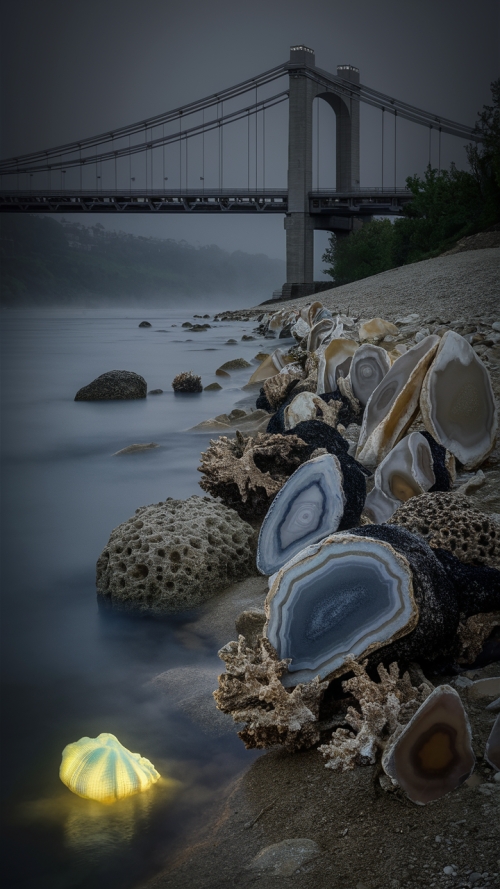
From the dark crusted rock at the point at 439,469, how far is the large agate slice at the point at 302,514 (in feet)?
1.69

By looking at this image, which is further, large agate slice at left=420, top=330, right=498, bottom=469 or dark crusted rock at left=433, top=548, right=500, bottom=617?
large agate slice at left=420, top=330, right=498, bottom=469

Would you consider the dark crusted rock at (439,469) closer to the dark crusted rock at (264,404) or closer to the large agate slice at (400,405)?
the large agate slice at (400,405)

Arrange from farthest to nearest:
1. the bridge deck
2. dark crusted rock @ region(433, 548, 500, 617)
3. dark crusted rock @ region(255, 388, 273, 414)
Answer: the bridge deck → dark crusted rock @ region(255, 388, 273, 414) → dark crusted rock @ region(433, 548, 500, 617)

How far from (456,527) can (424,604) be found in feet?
1.48

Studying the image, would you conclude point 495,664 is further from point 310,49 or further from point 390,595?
point 310,49

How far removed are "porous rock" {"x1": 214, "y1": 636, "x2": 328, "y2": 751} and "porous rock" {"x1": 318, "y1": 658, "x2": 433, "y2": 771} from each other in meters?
0.05

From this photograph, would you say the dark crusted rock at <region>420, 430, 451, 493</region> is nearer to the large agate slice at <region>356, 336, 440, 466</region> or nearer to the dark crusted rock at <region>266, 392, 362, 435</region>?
the large agate slice at <region>356, 336, 440, 466</region>

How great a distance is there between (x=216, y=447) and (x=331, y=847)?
70.7 inches

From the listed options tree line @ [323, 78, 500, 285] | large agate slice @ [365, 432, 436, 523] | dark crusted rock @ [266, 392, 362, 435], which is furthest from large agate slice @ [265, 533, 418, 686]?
tree line @ [323, 78, 500, 285]

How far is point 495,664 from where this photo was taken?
5.10 ft

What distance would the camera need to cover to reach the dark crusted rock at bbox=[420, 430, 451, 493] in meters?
2.39

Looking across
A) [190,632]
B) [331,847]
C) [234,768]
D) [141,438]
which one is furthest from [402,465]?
[141,438]

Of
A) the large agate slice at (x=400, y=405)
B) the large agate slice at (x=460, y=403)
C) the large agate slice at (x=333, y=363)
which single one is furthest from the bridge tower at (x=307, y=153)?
the large agate slice at (x=460, y=403)

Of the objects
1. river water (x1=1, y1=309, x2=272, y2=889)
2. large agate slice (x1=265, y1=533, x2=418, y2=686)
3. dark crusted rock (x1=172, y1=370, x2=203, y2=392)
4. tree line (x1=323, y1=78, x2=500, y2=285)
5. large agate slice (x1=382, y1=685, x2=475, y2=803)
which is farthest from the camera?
tree line (x1=323, y1=78, x2=500, y2=285)
